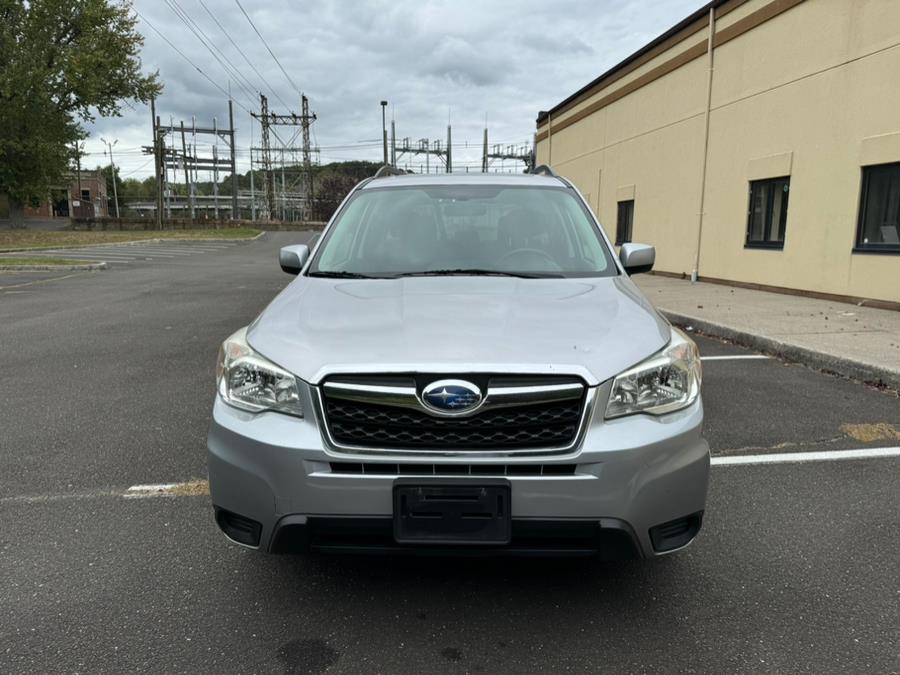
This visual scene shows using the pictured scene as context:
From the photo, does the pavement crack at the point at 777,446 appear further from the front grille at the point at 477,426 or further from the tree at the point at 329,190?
the tree at the point at 329,190

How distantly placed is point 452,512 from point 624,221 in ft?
59.1

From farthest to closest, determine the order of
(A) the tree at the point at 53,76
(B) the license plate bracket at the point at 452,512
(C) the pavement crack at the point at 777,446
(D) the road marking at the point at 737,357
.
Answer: (A) the tree at the point at 53,76 < (D) the road marking at the point at 737,357 < (C) the pavement crack at the point at 777,446 < (B) the license plate bracket at the point at 452,512

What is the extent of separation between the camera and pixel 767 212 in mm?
12156

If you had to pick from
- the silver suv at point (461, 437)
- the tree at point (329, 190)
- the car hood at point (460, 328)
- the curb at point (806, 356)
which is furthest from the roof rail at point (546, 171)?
the tree at point (329, 190)

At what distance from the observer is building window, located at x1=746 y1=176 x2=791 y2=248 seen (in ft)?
38.3

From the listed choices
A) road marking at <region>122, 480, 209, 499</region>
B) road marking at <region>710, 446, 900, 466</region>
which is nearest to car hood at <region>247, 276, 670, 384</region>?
road marking at <region>122, 480, 209, 499</region>

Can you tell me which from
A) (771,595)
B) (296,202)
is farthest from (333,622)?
(296,202)

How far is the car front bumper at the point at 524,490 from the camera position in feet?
7.04

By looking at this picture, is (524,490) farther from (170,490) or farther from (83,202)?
(83,202)

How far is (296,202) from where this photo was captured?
88.9 metres

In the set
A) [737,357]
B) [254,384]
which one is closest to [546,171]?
[254,384]

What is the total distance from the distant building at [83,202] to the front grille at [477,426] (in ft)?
257

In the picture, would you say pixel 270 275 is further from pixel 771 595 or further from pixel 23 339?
pixel 771 595

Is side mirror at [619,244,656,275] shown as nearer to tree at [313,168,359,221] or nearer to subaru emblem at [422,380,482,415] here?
subaru emblem at [422,380,482,415]
